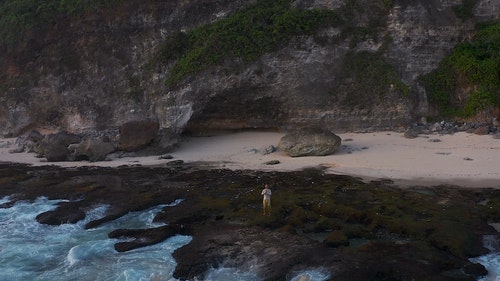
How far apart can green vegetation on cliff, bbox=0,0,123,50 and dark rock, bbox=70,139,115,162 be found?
10.3 m

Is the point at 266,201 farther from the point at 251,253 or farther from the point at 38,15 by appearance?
the point at 38,15

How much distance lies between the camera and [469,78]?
93.2 feet

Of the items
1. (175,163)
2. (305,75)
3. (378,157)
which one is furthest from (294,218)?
(305,75)

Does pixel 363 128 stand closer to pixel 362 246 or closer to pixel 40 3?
pixel 362 246

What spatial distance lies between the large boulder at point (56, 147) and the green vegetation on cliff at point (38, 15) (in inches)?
339

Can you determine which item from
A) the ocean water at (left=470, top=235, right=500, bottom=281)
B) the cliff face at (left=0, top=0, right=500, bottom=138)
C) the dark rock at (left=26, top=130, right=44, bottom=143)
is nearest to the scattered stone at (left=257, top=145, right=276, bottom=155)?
the cliff face at (left=0, top=0, right=500, bottom=138)

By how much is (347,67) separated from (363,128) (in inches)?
140

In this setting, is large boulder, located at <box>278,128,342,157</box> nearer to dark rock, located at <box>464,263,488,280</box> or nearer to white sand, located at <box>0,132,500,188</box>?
white sand, located at <box>0,132,500,188</box>

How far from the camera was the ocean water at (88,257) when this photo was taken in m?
13.2

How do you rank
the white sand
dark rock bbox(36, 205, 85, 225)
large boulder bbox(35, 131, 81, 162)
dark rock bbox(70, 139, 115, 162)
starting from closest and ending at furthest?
1. dark rock bbox(36, 205, 85, 225)
2. the white sand
3. dark rock bbox(70, 139, 115, 162)
4. large boulder bbox(35, 131, 81, 162)

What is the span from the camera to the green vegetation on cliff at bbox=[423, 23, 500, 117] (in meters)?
27.7

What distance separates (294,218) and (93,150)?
14081 mm

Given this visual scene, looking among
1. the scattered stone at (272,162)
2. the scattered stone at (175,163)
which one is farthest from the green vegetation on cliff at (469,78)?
the scattered stone at (175,163)

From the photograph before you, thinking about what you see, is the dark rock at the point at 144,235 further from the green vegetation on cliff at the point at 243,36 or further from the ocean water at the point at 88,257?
the green vegetation on cliff at the point at 243,36
